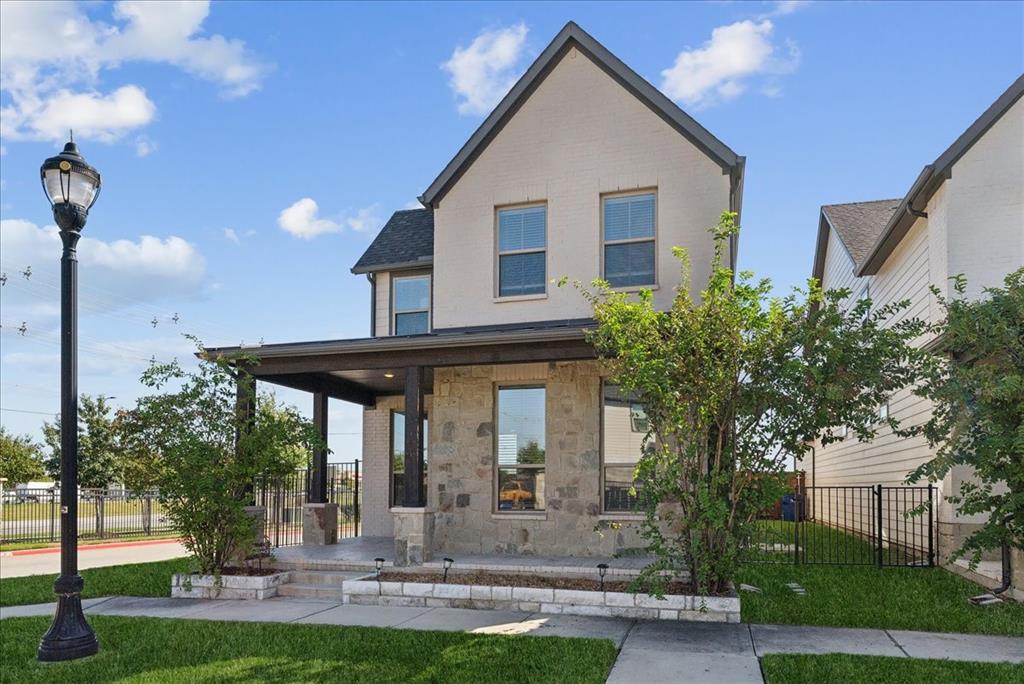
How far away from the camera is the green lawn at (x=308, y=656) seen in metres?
6.82

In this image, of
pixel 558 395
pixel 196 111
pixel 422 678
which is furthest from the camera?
pixel 196 111

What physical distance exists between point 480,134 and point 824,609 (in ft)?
28.4

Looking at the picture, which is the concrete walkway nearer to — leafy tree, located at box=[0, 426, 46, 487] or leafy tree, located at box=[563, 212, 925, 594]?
leafy tree, located at box=[563, 212, 925, 594]

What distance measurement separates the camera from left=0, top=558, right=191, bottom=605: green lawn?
11.2 metres

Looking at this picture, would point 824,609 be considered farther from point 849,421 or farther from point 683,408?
point 683,408

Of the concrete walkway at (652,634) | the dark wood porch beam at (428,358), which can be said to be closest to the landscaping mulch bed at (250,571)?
the concrete walkway at (652,634)

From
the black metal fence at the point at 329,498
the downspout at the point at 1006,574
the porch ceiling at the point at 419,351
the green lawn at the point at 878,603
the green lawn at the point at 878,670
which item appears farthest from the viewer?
the black metal fence at the point at 329,498

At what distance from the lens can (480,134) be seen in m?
13.5

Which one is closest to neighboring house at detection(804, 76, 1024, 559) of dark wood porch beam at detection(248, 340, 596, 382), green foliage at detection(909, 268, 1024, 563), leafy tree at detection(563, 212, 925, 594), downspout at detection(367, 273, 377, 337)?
green foliage at detection(909, 268, 1024, 563)

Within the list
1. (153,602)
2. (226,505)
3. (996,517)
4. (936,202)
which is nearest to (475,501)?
(226,505)

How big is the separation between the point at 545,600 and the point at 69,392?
5430 mm

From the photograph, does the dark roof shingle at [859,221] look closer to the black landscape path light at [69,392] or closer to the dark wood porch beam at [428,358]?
the dark wood porch beam at [428,358]

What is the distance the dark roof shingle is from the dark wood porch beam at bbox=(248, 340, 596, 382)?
31.9 feet

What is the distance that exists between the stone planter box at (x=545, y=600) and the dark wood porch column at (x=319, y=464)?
4.75 metres
